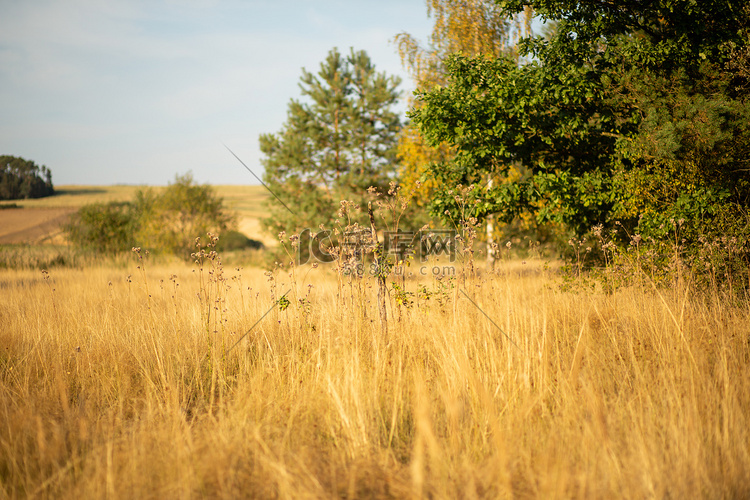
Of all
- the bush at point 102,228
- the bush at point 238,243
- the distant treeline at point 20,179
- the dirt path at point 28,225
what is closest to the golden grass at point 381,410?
the bush at point 102,228

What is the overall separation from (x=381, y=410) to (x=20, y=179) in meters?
80.4

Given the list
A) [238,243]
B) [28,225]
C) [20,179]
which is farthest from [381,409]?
[20,179]

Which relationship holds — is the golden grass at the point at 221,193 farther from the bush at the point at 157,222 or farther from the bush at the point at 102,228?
the bush at the point at 157,222

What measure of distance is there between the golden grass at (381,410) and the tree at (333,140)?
35.9ft

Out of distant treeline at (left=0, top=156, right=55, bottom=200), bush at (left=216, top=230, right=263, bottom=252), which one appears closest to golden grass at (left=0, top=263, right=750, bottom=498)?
bush at (left=216, top=230, right=263, bottom=252)

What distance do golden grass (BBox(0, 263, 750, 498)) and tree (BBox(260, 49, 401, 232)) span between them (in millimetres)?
10953

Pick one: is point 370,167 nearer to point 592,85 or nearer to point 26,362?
point 592,85

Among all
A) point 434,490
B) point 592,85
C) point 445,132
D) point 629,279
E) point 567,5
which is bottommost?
point 434,490

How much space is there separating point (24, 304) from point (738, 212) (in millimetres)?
10595

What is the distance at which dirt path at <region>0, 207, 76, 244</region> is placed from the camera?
35.4 meters

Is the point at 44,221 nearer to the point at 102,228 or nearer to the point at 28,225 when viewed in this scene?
the point at 28,225

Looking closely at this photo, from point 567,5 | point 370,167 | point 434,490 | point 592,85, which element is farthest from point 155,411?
point 370,167

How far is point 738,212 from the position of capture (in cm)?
598

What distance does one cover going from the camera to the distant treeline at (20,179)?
58.6 meters
